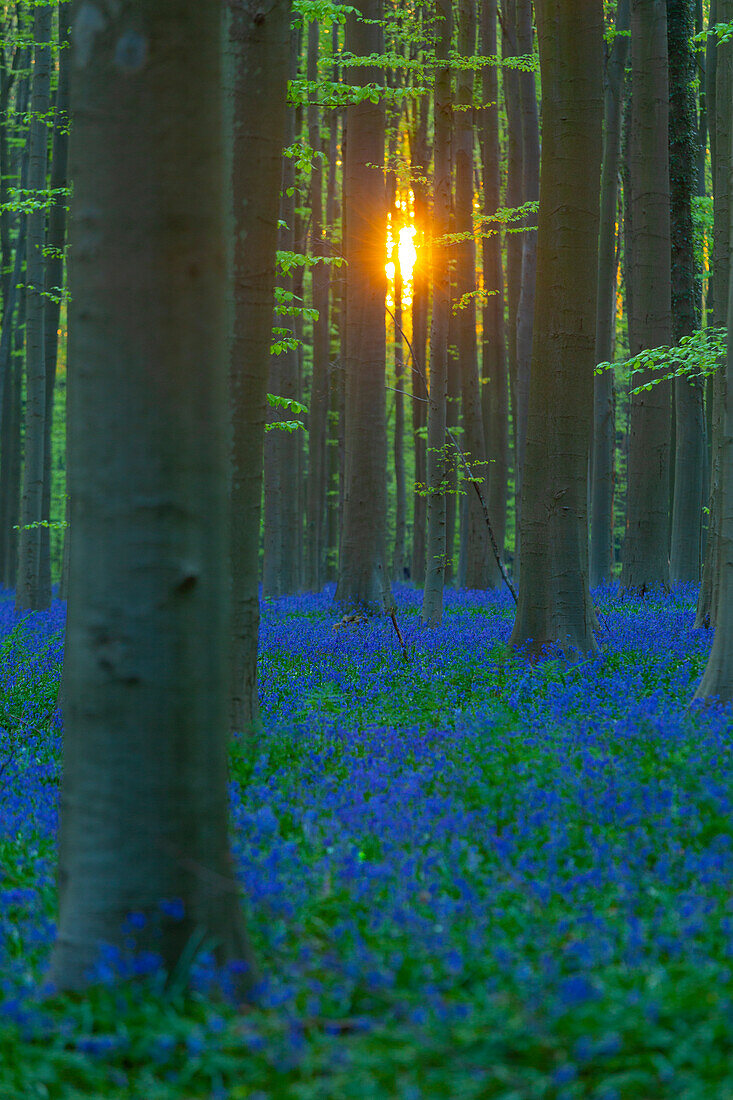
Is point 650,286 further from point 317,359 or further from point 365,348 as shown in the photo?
point 317,359

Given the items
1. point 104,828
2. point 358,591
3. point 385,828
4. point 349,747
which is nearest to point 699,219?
point 358,591

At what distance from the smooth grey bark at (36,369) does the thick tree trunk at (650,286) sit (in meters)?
11.1

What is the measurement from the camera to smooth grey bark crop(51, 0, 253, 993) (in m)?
3.30

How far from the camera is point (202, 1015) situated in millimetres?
3062

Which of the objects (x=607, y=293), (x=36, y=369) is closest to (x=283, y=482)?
(x=36, y=369)

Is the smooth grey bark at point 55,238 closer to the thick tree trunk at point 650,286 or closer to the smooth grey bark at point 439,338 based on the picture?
the smooth grey bark at point 439,338

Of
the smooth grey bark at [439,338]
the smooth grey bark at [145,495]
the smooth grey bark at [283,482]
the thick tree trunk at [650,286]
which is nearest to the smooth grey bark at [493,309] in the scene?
the smooth grey bark at [283,482]

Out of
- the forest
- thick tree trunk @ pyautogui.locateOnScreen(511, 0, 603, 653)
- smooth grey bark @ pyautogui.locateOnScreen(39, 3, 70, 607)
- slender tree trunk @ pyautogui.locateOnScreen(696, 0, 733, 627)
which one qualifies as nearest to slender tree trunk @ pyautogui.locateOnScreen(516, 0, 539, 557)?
slender tree trunk @ pyautogui.locateOnScreen(696, 0, 733, 627)

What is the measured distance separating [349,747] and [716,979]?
11.4 feet

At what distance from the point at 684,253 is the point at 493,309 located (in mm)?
7865

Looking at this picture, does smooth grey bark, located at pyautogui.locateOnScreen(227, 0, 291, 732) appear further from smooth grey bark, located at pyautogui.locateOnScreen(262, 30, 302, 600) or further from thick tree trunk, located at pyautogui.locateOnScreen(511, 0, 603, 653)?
smooth grey bark, located at pyautogui.locateOnScreen(262, 30, 302, 600)

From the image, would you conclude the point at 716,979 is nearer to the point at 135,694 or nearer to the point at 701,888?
the point at 701,888

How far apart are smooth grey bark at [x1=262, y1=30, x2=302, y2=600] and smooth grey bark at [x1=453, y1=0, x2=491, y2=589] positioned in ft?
11.4

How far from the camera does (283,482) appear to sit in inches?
805
